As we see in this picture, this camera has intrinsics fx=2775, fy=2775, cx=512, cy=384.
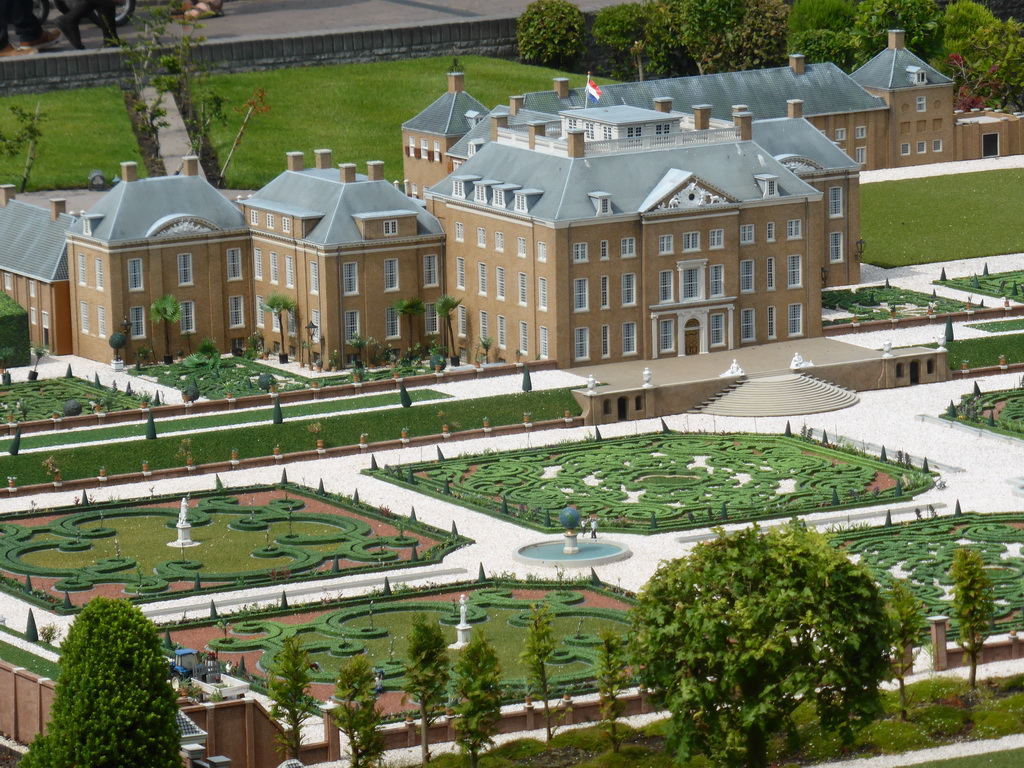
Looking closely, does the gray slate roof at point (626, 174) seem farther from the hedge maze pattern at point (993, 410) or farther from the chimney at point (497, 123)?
the hedge maze pattern at point (993, 410)

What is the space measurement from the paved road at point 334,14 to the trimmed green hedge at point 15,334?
47.3 meters

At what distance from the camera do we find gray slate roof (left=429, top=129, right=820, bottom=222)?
4267 inches

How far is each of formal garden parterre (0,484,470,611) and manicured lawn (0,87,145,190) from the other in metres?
51.1

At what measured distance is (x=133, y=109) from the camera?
150 meters

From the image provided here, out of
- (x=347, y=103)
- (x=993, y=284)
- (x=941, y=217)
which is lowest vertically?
(x=993, y=284)

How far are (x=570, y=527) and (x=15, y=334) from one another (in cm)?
3542

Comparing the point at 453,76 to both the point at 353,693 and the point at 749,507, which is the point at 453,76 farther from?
the point at 353,693

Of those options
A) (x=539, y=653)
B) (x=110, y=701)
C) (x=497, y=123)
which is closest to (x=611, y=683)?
(x=539, y=653)

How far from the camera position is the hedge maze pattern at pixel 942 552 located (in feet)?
257

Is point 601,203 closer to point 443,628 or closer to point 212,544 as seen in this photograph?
point 212,544

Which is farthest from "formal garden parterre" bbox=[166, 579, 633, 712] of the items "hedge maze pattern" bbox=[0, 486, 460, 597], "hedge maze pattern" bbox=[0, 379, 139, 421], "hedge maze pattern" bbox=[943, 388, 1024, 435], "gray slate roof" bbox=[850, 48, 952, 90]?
"gray slate roof" bbox=[850, 48, 952, 90]

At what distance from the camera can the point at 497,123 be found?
4668 inches

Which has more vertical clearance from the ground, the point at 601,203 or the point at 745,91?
the point at 745,91

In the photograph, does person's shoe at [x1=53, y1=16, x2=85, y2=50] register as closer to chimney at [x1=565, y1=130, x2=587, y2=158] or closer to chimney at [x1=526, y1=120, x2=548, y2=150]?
chimney at [x1=526, y1=120, x2=548, y2=150]
